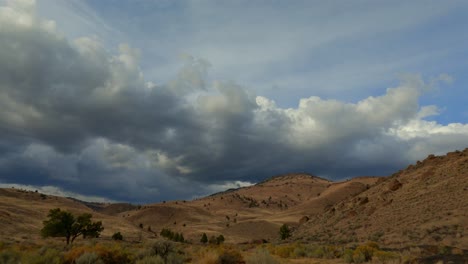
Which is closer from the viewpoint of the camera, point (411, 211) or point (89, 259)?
point (89, 259)

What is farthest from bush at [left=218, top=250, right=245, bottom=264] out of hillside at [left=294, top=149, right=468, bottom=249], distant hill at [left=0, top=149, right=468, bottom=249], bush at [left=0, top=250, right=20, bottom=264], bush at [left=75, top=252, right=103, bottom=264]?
distant hill at [left=0, top=149, right=468, bottom=249]

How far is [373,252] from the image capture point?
2472 centimetres

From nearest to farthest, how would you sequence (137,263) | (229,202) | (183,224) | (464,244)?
(137,263) → (464,244) → (183,224) → (229,202)

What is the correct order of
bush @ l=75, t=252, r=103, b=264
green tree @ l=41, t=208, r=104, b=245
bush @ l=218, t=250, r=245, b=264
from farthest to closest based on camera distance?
green tree @ l=41, t=208, r=104, b=245 < bush @ l=218, t=250, r=245, b=264 < bush @ l=75, t=252, r=103, b=264

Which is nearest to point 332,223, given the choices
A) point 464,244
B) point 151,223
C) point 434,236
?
point 434,236

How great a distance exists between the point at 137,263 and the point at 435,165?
207ft

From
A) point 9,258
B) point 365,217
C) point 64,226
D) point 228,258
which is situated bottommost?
point 9,258

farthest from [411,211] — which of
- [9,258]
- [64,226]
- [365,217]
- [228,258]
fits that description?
[9,258]

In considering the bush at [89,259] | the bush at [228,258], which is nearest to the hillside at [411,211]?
the bush at [228,258]

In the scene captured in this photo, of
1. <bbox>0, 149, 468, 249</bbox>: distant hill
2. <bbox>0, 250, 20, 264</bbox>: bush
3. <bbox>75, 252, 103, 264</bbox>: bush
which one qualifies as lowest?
<bbox>0, 250, 20, 264</bbox>: bush

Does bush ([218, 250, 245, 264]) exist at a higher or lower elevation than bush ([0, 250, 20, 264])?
higher

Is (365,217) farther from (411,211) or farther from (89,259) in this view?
(89,259)

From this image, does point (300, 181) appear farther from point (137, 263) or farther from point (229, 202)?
point (137, 263)

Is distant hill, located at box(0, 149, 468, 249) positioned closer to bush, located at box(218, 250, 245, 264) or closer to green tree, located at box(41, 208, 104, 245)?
green tree, located at box(41, 208, 104, 245)
